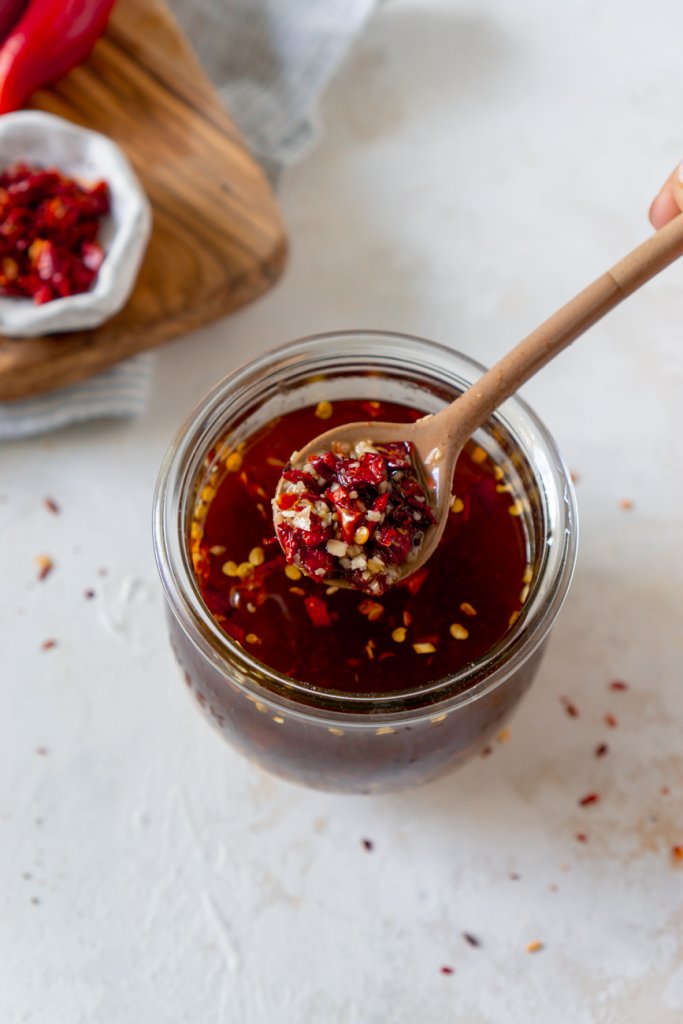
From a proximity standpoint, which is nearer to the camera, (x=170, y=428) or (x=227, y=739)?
(x=227, y=739)

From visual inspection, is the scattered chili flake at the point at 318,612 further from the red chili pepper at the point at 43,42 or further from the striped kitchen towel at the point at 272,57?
the red chili pepper at the point at 43,42

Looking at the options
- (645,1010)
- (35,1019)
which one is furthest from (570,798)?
(35,1019)

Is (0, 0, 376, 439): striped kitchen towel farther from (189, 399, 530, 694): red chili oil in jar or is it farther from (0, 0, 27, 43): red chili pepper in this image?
(189, 399, 530, 694): red chili oil in jar

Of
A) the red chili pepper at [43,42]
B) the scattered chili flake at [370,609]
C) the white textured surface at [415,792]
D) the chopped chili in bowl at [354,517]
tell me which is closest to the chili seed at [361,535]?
the chopped chili in bowl at [354,517]

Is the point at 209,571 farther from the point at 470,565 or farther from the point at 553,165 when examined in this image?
the point at 553,165

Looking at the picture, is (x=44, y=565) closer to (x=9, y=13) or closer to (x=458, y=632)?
(x=458, y=632)

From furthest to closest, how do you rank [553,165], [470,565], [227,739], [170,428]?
[553,165]
[170,428]
[227,739]
[470,565]
